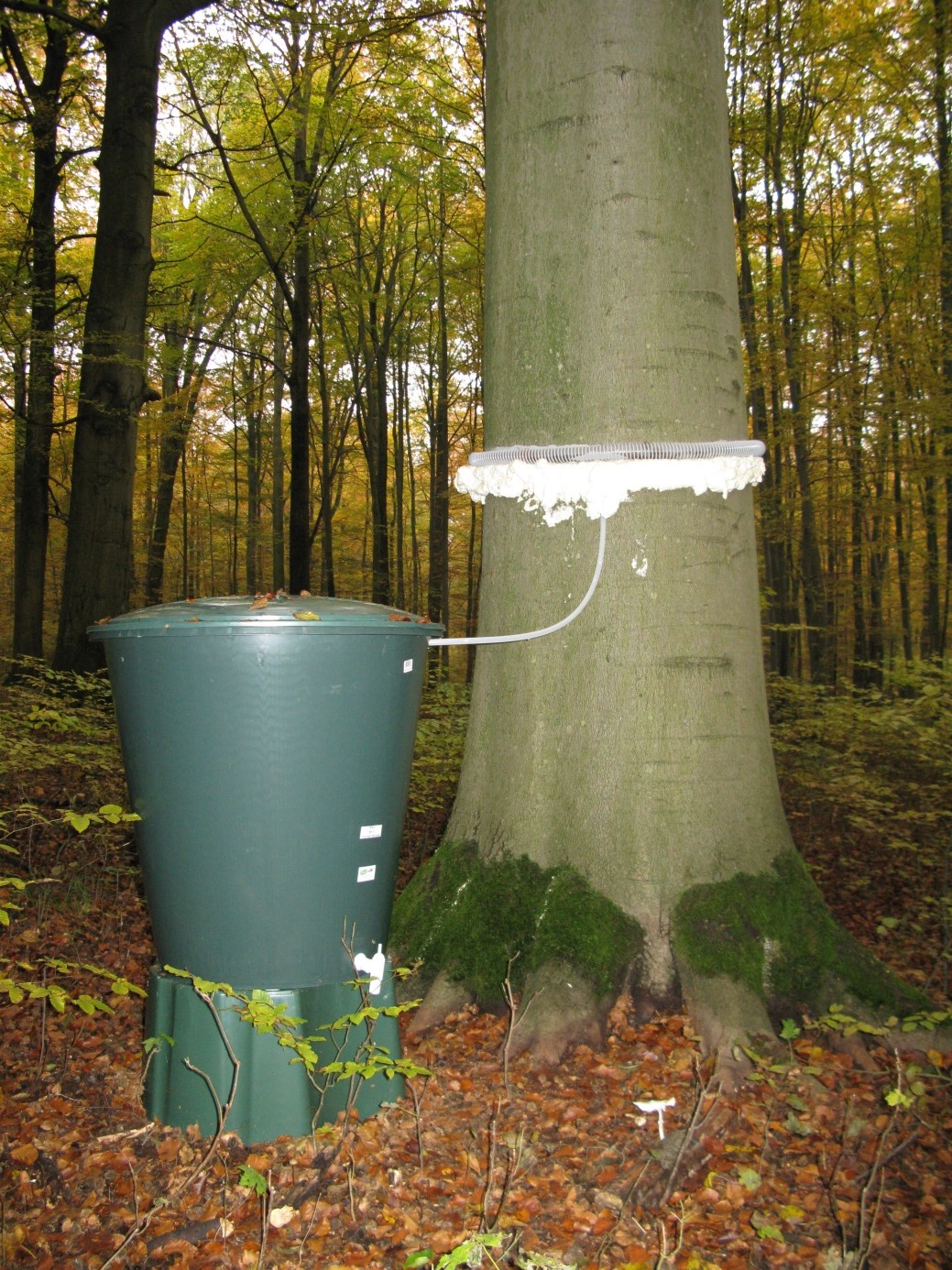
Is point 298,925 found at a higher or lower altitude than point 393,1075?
higher

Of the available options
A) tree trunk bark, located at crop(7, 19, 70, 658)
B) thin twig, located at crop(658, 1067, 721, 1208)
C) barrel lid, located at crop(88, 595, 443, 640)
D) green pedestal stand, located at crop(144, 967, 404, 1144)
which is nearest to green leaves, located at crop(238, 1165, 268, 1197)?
green pedestal stand, located at crop(144, 967, 404, 1144)

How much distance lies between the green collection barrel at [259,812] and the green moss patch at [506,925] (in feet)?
1.63

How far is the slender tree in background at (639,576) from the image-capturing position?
8.23ft

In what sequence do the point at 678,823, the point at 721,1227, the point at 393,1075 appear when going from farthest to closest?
the point at 678,823 < the point at 393,1075 < the point at 721,1227

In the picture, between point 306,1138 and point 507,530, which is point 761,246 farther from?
point 306,1138

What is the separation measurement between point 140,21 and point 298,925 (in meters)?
8.96

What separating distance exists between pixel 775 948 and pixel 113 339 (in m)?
7.52

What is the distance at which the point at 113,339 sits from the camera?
762 centimetres

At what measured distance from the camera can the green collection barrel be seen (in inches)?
78.4

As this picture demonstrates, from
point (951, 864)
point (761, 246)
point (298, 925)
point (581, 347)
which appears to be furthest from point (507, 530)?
point (761, 246)

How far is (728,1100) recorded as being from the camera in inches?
85.9

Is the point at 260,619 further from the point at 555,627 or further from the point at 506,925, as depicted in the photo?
the point at 506,925

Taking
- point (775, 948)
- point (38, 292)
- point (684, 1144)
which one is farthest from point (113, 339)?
point (684, 1144)

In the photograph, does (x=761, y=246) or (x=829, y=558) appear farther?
(x=829, y=558)
